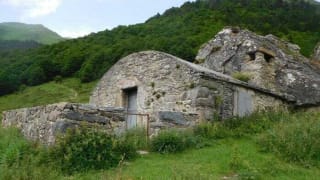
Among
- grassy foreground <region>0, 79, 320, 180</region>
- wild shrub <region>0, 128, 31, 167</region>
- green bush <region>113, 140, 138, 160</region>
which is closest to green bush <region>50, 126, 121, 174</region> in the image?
green bush <region>113, 140, 138, 160</region>

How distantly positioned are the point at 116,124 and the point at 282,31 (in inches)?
1153

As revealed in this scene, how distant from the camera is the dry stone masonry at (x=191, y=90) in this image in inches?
420

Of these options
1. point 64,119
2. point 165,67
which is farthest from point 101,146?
point 165,67

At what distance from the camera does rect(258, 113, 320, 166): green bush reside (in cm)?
988

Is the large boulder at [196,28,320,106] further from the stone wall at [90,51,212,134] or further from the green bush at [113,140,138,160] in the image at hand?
the green bush at [113,140,138,160]

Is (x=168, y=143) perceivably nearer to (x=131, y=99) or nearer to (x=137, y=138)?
(x=137, y=138)

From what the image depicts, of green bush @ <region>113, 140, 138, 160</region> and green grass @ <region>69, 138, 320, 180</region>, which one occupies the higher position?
green bush @ <region>113, 140, 138, 160</region>

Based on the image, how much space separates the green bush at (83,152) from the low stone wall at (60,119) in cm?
56

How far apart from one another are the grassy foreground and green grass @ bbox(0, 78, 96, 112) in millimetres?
27978

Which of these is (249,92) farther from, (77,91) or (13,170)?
(77,91)

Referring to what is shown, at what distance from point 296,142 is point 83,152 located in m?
4.62

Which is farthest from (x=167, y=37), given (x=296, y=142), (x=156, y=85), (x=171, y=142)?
(x=296, y=142)

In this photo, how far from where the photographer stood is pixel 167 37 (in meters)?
41.2

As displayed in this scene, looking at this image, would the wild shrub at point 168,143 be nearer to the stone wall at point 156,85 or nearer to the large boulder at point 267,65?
the stone wall at point 156,85
